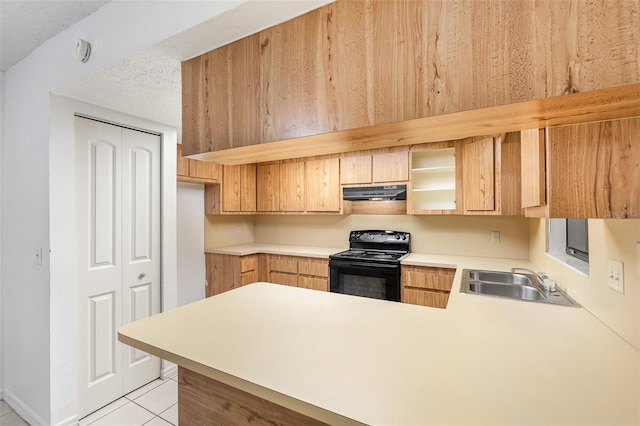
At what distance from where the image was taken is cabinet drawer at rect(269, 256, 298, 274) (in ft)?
11.4

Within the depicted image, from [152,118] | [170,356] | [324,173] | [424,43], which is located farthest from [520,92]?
[324,173]

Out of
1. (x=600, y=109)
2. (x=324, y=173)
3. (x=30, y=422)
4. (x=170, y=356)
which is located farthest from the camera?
(x=324, y=173)

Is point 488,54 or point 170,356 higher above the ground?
point 488,54

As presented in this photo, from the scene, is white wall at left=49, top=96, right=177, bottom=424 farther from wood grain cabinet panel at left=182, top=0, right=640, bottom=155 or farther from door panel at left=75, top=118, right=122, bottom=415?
wood grain cabinet panel at left=182, top=0, right=640, bottom=155

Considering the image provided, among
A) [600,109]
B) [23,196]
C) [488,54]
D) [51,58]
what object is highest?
[51,58]

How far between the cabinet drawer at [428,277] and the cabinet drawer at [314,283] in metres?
0.90

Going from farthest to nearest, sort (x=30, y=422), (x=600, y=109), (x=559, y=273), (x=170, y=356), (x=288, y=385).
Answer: (x=30, y=422)
(x=559, y=273)
(x=170, y=356)
(x=600, y=109)
(x=288, y=385)

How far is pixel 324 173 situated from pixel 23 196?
8.87ft

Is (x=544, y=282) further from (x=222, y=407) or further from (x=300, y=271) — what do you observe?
(x=300, y=271)

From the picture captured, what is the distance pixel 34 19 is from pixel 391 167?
2.92 m

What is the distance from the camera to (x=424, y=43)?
969 mm

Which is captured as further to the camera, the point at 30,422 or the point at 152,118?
the point at 152,118

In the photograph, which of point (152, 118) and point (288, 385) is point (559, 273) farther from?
point (152, 118)

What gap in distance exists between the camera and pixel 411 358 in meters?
0.88
